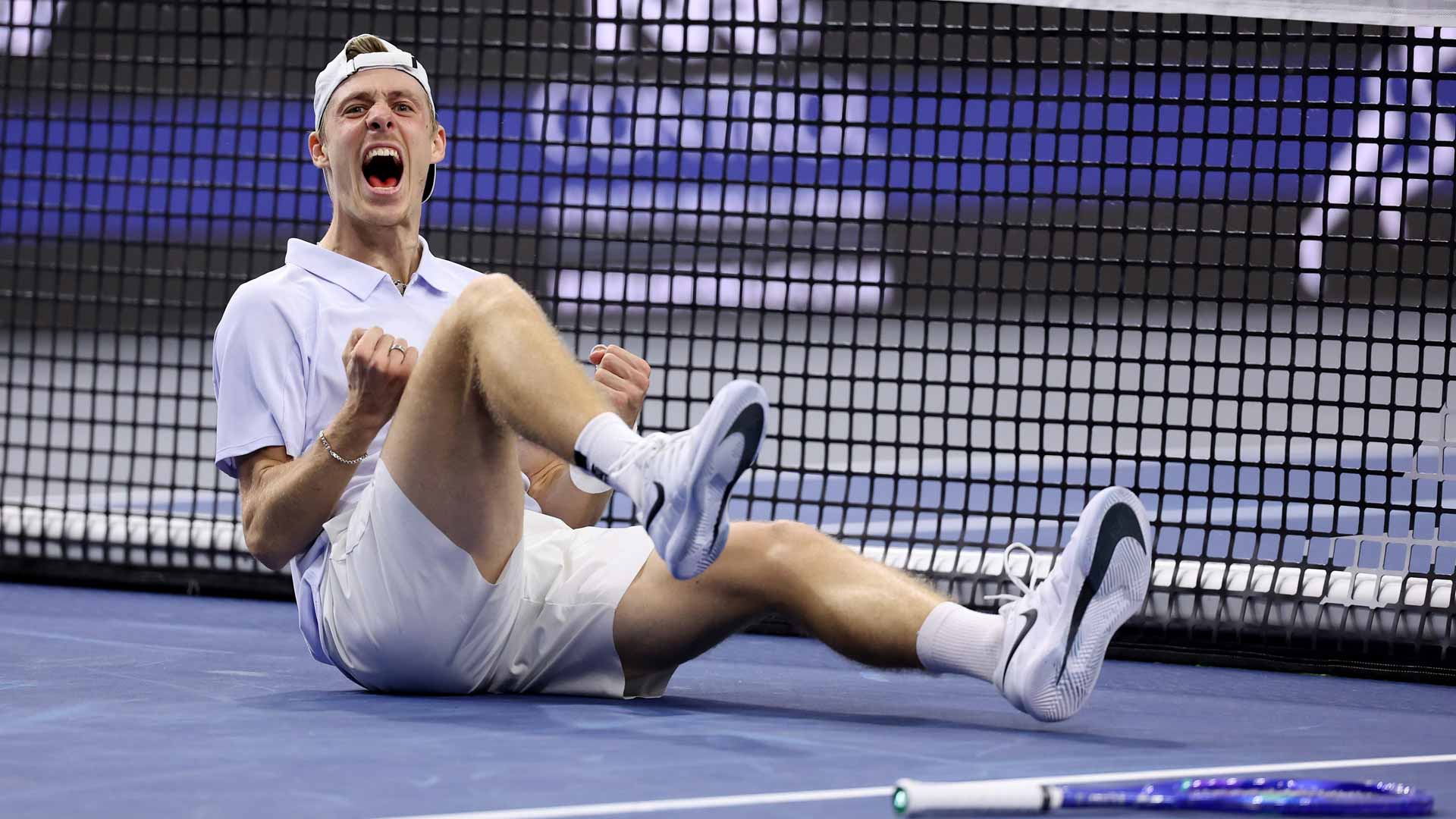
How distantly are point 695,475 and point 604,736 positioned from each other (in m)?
0.49

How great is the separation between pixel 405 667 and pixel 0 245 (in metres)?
10.4

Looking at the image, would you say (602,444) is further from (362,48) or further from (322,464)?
(362,48)

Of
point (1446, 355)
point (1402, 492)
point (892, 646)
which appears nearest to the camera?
point (892, 646)

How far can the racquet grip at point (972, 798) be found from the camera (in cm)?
180

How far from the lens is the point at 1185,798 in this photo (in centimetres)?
189

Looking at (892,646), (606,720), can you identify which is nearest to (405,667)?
(606,720)

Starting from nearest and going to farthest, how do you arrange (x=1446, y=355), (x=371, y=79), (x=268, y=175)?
(x=371, y=79) → (x=1446, y=355) → (x=268, y=175)

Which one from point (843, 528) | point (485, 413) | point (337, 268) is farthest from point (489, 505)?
point (843, 528)

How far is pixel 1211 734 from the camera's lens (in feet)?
8.48

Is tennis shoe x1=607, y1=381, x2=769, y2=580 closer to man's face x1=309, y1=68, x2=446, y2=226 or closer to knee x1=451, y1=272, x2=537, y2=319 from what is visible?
knee x1=451, y1=272, x2=537, y2=319

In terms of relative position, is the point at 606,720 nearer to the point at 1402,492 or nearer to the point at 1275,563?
the point at 1275,563

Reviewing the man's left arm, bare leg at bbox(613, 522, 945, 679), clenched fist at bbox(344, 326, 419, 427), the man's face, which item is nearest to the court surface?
bare leg at bbox(613, 522, 945, 679)

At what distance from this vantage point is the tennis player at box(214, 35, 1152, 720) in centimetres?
223

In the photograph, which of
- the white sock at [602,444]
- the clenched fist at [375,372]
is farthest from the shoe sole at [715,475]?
the clenched fist at [375,372]
